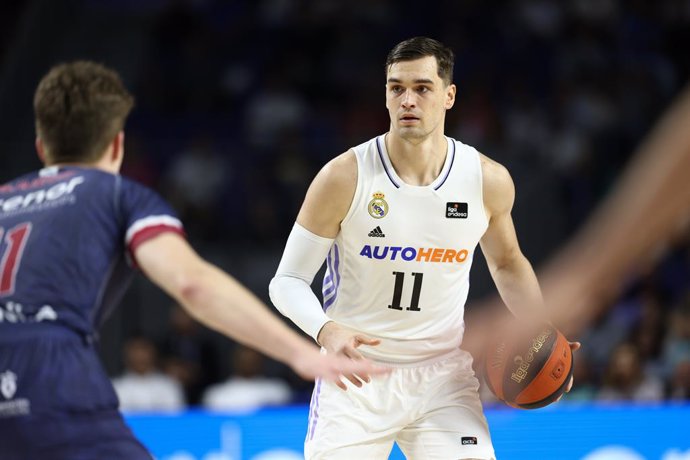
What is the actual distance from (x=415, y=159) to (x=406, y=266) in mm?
588

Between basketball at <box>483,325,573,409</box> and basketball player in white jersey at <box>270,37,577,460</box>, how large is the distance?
190 millimetres

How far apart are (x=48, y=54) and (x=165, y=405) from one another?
7822 mm

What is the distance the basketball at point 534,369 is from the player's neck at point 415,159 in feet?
3.16

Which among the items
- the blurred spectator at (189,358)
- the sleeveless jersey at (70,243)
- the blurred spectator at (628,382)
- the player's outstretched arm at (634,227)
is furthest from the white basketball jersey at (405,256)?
the blurred spectator at (189,358)

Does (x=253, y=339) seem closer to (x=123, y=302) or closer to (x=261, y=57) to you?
(x=123, y=302)

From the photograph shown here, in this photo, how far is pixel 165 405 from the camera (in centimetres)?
1056

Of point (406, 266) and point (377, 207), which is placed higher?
point (377, 207)

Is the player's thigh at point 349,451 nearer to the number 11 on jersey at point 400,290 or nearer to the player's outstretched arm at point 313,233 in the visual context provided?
the player's outstretched arm at point 313,233

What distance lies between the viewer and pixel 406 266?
17.3 feet

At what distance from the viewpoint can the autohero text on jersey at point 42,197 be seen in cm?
345

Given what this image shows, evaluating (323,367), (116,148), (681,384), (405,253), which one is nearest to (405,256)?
(405,253)

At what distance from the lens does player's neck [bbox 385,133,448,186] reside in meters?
5.43

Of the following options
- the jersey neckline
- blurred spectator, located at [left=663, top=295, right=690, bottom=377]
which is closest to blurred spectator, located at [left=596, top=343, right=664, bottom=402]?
blurred spectator, located at [left=663, top=295, right=690, bottom=377]

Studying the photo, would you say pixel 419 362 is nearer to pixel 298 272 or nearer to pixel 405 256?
pixel 405 256
